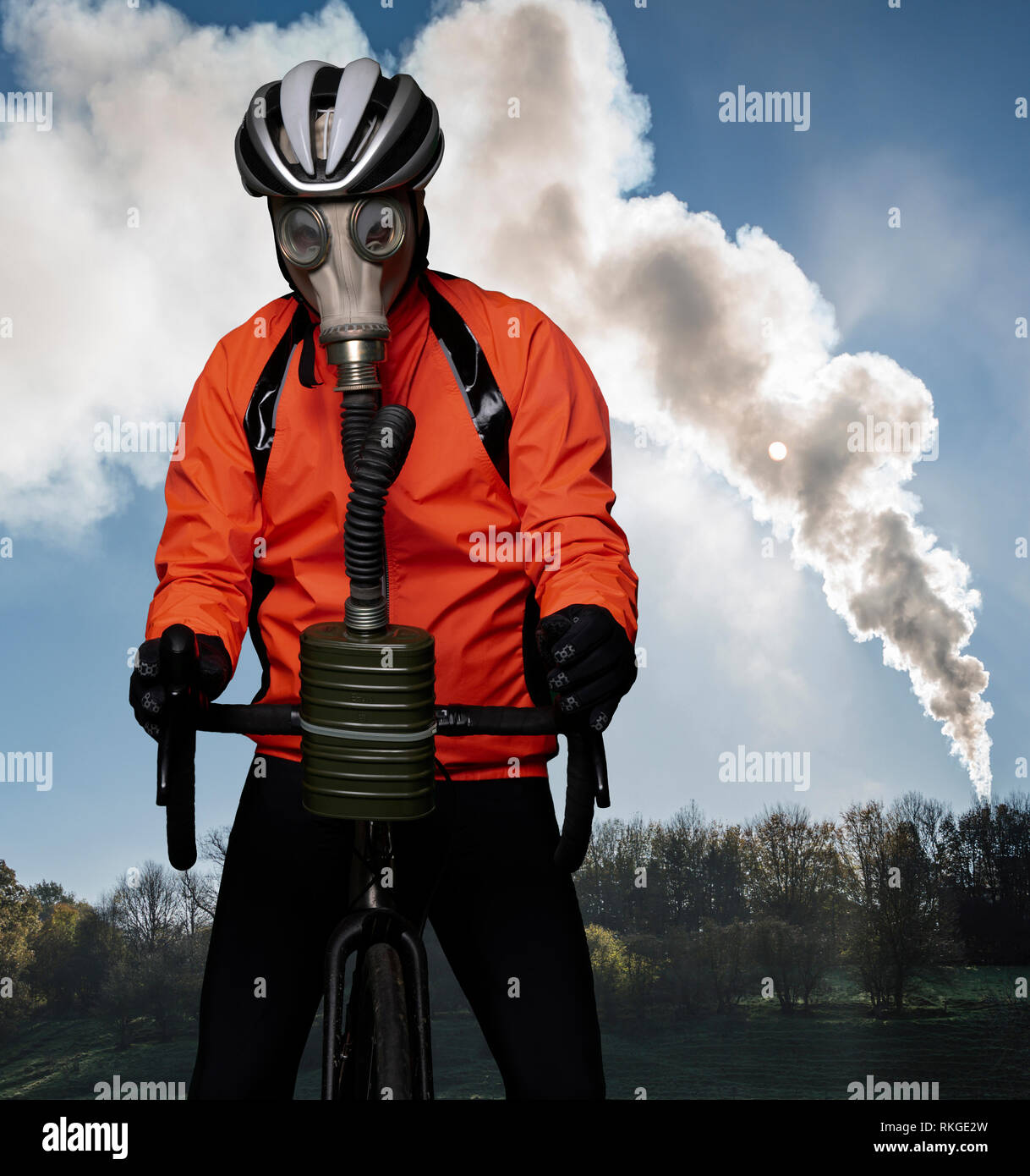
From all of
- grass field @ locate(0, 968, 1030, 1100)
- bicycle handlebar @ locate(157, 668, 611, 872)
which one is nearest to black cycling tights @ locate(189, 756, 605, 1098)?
bicycle handlebar @ locate(157, 668, 611, 872)

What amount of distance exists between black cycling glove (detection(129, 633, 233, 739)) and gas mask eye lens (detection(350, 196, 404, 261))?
0.60 meters

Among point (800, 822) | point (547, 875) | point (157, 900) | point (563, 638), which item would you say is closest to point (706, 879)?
point (800, 822)

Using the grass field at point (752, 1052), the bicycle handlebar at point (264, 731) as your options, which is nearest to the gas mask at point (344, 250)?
the bicycle handlebar at point (264, 731)

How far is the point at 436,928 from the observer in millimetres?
1943

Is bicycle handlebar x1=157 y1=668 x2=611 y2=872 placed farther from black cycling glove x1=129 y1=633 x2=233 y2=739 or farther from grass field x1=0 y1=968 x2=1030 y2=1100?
grass field x1=0 y1=968 x2=1030 y2=1100

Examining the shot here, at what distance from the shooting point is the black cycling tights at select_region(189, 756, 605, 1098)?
1833 millimetres

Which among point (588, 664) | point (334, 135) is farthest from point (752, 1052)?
point (334, 135)

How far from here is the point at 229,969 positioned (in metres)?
1.89

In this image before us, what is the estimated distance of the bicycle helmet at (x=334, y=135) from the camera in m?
1.66

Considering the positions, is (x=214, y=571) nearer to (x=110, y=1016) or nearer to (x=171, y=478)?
(x=171, y=478)

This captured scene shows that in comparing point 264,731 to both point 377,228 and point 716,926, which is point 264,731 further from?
point 716,926
